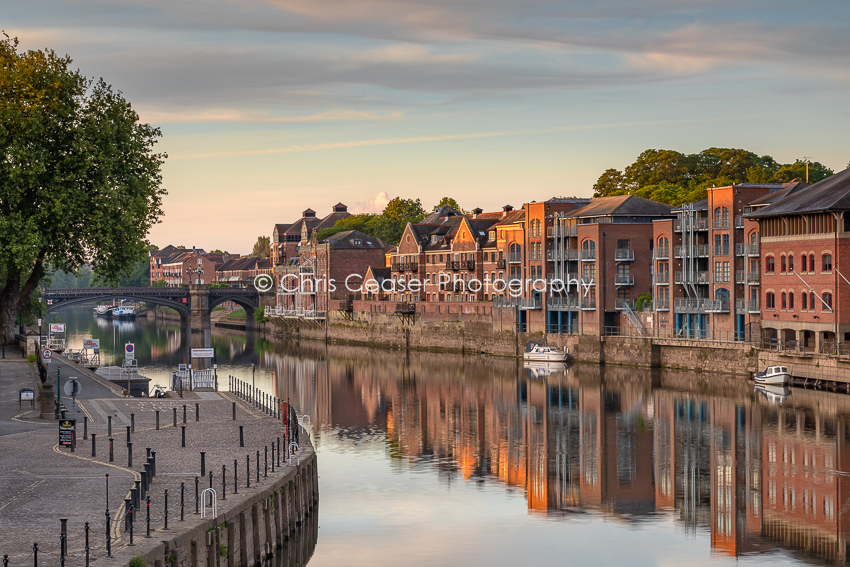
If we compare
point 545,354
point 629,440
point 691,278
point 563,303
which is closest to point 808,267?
point 691,278

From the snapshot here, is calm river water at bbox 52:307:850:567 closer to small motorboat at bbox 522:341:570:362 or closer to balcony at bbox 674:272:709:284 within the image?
balcony at bbox 674:272:709:284

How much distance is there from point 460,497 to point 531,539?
7248 millimetres

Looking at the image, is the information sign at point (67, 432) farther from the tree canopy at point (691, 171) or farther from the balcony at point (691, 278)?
the tree canopy at point (691, 171)

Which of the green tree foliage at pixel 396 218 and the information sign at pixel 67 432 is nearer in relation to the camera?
the information sign at pixel 67 432

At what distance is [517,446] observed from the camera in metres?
59.4

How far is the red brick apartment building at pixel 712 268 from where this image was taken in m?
91.0

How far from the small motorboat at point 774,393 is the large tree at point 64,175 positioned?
4290 centimetres

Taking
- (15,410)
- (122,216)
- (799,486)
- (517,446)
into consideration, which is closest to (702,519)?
(799,486)

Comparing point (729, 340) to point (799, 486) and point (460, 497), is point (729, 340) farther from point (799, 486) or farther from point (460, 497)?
point (460, 497)

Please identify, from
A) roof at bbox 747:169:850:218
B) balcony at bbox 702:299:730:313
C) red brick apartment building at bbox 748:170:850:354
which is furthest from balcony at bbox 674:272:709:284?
roof at bbox 747:169:850:218

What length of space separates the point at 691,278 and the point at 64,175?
55.4m

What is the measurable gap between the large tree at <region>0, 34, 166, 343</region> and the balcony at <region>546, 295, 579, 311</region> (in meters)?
50.3

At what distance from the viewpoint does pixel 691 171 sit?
14625cm

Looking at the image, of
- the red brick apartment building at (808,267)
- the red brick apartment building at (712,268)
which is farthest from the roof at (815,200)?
the red brick apartment building at (712,268)
